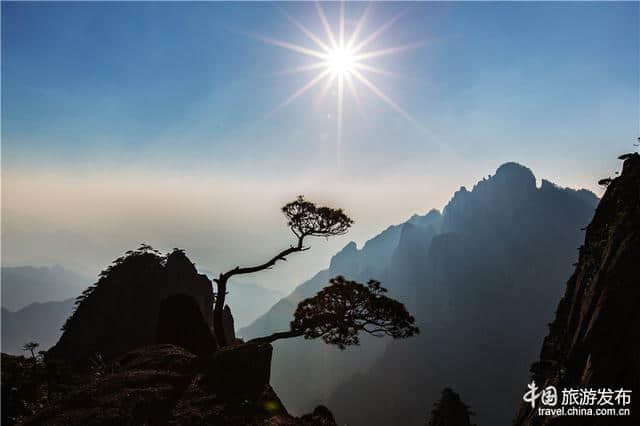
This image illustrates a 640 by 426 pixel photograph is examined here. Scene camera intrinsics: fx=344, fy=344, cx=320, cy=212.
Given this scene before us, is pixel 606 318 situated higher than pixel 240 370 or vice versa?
pixel 606 318

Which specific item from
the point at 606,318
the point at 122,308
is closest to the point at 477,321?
the point at 122,308

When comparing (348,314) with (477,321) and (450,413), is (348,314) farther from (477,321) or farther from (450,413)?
(477,321)

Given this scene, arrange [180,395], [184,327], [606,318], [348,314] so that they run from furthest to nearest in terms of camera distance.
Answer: [184,327] → [348,314] → [180,395] → [606,318]

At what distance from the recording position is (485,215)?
193 metres

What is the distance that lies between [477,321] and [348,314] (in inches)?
6250

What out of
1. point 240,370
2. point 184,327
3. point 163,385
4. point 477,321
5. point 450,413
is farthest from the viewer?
point 477,321

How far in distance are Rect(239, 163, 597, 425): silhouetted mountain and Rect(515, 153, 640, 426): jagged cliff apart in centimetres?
10358

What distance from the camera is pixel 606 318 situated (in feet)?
34.4

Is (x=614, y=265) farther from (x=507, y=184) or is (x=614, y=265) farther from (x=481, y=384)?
(x=507, y=184)

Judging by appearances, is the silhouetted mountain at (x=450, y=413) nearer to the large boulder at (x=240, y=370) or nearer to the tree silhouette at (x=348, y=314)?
the tree silhouette at (x=348, y=314)

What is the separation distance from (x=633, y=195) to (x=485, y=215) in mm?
197621

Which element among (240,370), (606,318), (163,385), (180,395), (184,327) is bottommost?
(180,395)

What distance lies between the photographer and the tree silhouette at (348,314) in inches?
687

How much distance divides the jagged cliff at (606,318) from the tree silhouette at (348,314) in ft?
20.4
